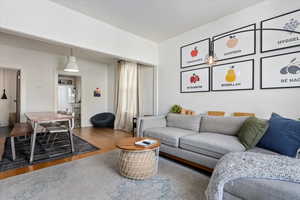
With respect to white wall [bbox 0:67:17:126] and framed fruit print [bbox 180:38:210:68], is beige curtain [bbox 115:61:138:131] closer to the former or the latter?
framed fruit print [bbox 180:38:210:68]

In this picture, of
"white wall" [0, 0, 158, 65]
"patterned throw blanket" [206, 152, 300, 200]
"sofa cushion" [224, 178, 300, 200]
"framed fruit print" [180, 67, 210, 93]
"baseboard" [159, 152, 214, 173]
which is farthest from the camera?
"framed fruit print" [180, 67, 210, 93]

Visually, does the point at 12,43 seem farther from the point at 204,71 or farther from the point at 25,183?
the point at 204,71

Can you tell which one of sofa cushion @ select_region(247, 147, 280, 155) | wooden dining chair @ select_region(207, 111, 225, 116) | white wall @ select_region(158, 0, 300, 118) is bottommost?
sofa cushion @ select_region(247, 147, 280, 155)

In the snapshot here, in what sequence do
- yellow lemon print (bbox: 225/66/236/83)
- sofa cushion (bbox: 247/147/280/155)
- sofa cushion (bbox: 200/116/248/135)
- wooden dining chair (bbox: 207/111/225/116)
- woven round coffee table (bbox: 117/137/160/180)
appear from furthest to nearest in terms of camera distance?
wooden dining chair (bbox: 207/111/225/116) < yellow lemon print (bbox: 225/66/236/83) < sofa cushion (bbox: 200/116/248/135) < woven round coffee table (bbox: 117/137/160/180) < sofa cushion (bbox: 247/147/280/155)

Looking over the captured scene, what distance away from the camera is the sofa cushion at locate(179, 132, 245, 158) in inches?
75.0

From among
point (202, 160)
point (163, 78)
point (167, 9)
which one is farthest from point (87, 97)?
point (202, 160)

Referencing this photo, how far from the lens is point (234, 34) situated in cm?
285

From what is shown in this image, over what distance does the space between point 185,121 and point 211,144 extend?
104 centimetres

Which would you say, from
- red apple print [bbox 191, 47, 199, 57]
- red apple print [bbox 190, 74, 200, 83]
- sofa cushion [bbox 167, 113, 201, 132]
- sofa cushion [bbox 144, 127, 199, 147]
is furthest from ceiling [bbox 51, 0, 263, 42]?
sofa cushion [bbox 144, 127, 199, 147]

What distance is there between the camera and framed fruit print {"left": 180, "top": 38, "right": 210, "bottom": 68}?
3.28 meters

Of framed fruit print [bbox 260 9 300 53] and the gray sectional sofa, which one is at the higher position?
framed fruit print [bbox 260 9 300 53]

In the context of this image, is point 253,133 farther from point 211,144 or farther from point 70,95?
point 70,95

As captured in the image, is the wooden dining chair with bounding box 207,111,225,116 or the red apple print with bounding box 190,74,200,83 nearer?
the wooden dining chair with bounding box 207,111,225,116

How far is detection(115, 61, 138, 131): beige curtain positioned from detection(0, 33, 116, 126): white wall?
146cm
